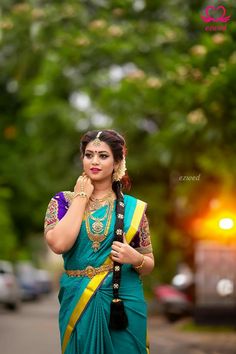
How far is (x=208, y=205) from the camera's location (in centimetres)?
2020

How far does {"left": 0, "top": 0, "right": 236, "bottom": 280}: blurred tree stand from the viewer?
1241cm

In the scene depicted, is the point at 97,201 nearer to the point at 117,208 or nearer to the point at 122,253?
the point at 117,208

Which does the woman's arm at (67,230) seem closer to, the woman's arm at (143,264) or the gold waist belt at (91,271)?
the gold waist belt at (91,271)

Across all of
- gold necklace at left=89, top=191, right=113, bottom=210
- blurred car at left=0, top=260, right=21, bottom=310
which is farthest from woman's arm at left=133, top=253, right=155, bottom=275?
blurred car at left=0, top=260, right=21, bottom=310

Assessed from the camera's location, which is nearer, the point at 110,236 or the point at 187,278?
the point at 110,236

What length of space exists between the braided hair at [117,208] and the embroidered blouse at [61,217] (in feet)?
0.55

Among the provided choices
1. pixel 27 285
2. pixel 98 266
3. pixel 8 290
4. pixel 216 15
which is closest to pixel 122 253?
pixel 98 266

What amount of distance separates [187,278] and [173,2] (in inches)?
235

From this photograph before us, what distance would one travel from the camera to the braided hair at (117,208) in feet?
13.5

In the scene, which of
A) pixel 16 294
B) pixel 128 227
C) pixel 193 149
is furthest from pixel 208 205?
pixel 128 227

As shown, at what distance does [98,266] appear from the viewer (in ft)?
13.7

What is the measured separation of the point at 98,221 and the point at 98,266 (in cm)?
22

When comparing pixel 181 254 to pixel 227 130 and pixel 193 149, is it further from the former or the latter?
pixel 227 130

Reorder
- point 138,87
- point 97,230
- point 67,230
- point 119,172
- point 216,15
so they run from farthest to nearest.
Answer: point 138,87, point 216,15, point 119,172, point 97,230, point 67,230
